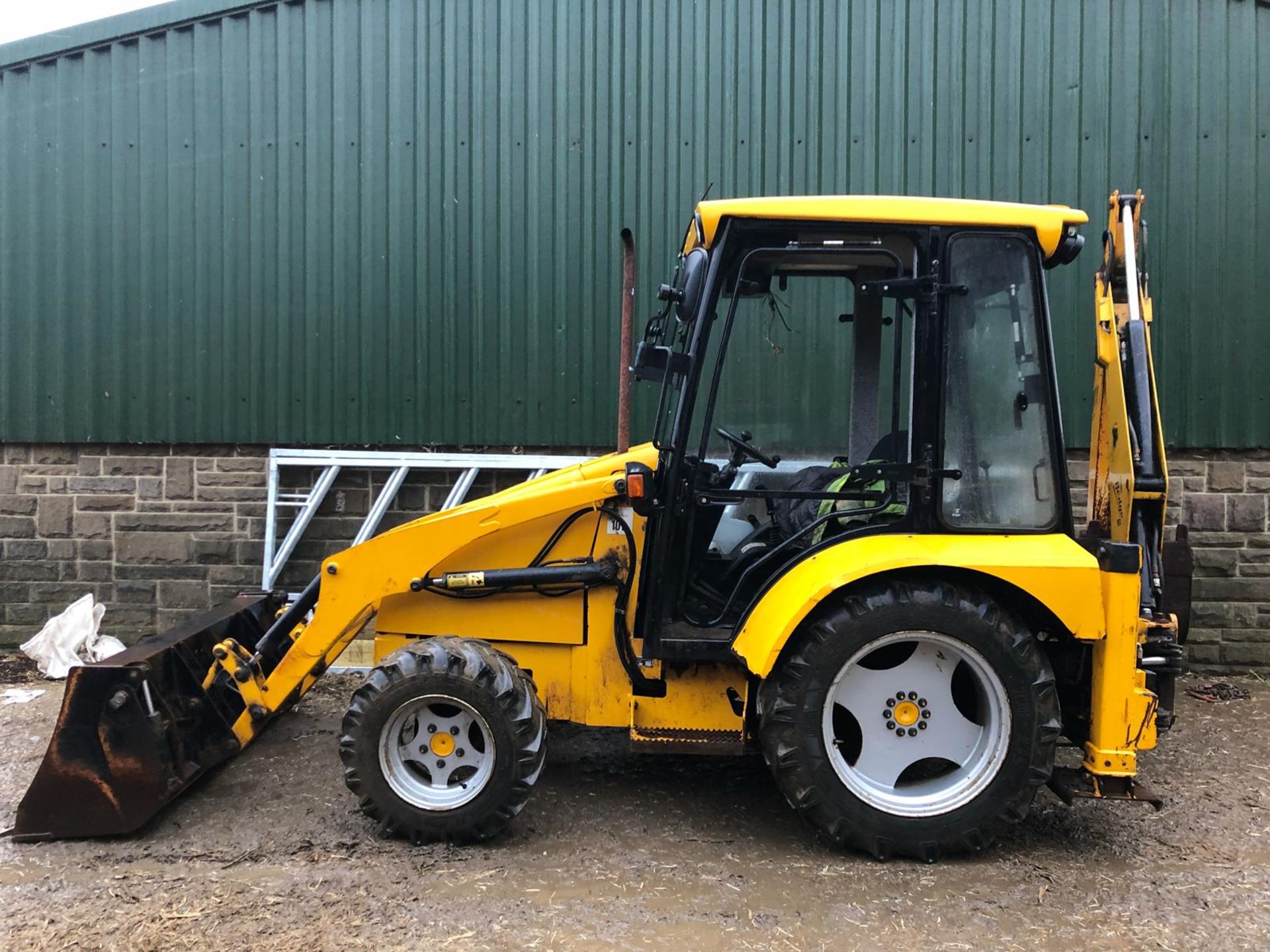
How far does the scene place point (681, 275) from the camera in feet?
10.8

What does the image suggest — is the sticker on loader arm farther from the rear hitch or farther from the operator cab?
the rear hitch

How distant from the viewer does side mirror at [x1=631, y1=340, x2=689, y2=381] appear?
3172mm

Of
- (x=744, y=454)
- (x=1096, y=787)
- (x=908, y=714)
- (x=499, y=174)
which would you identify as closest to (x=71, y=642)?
(x=499, y=174)

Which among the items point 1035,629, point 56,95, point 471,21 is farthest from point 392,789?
point 56,95

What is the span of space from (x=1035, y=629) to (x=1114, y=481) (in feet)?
2.47

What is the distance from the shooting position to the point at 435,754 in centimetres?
339

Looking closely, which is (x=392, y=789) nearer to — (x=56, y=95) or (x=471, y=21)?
(x=471, y=21)

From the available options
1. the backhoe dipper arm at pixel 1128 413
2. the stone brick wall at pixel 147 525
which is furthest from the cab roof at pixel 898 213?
the stone brick wall at pixel 147 525

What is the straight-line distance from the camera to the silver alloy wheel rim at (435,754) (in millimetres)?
3309

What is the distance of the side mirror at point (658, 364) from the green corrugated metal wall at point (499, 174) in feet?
9.47

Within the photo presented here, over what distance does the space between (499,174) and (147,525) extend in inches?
A: 148

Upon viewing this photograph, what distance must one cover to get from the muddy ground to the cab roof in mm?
2465

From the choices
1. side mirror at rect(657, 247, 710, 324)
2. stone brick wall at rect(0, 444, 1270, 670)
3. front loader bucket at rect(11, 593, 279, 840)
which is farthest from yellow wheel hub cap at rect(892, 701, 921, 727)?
stone brick wall at rect(0, 444, 1270, 670)

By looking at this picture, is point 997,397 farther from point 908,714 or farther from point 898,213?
point 908,714
